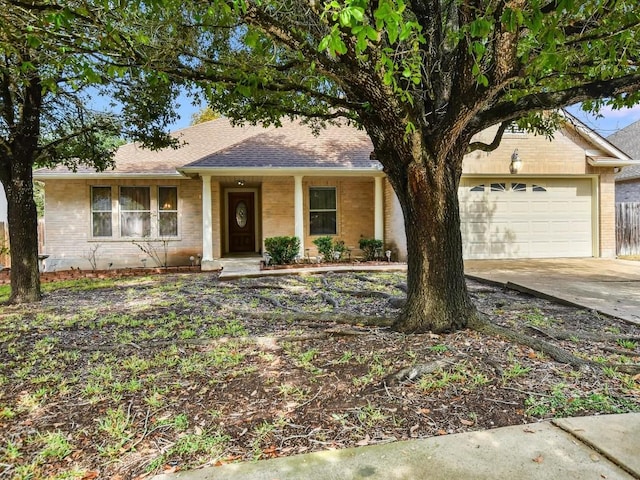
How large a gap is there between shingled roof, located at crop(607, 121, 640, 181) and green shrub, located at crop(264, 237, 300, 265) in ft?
54.0

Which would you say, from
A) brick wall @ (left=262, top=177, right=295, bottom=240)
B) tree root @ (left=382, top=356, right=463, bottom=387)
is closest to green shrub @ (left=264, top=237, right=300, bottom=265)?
brick wall @ (left=262, top=177, right=295, bottom=240)

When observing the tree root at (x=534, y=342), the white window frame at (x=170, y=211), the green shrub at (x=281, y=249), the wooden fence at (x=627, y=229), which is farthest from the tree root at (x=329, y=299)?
the wooden fence at (x=627, y=229)

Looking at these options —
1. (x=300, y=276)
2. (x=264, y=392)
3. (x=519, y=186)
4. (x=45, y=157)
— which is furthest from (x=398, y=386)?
(x=519, y=186)

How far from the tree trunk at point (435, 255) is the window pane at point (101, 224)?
11.7 meters

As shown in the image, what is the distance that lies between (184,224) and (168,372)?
10.4m

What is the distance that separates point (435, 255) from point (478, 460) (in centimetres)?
250

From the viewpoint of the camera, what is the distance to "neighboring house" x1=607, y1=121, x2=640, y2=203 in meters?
18.7

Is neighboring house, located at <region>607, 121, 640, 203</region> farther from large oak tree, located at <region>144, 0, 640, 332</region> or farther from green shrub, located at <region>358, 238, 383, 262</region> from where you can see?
large oak tree, located at <region>144, 0, 640, 332</region>

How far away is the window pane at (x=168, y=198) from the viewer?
13427 millimetres

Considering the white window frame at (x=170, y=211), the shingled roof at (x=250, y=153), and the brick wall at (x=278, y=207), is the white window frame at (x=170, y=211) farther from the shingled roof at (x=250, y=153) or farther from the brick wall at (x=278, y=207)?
the brick wall at (x=278, y=207)

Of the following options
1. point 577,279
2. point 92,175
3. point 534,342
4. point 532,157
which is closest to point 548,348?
point 534,342

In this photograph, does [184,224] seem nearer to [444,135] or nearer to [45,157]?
[45,157]

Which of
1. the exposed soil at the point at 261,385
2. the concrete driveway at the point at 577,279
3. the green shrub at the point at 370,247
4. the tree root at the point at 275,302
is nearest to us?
the exposed soil at the point at 261,385

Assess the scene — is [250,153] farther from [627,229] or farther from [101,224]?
[627,229]
